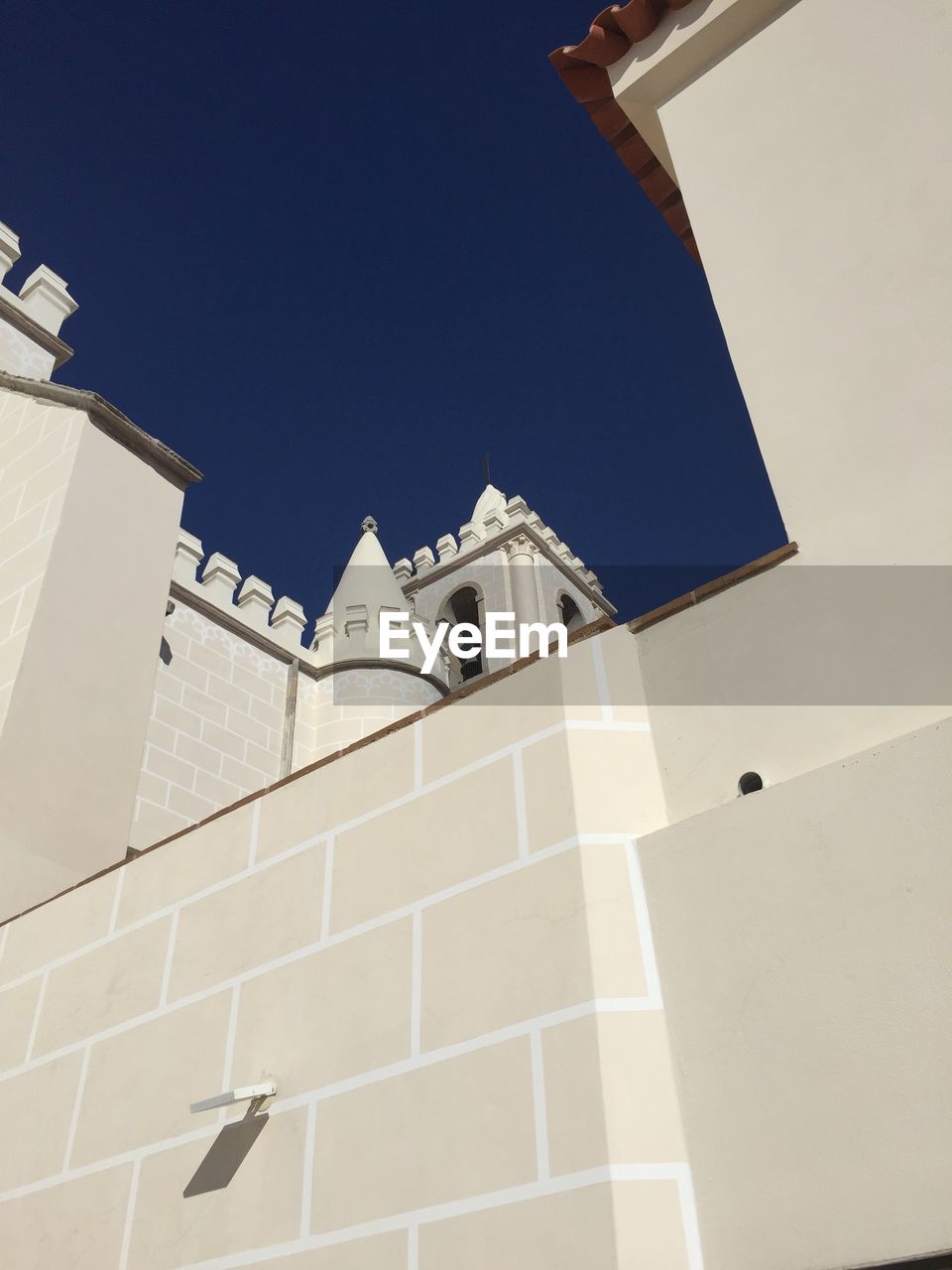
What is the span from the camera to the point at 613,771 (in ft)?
10.9

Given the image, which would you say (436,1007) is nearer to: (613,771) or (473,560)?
(613,771)

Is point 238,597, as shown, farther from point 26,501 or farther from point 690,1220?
point 690,1220

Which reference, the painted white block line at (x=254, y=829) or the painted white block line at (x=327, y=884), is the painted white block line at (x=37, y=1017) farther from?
the painted white block line at (x=327, y=884)

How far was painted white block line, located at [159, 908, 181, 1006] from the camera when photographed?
4004 millimetres

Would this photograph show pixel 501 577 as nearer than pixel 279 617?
No

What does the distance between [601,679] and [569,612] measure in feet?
84.7

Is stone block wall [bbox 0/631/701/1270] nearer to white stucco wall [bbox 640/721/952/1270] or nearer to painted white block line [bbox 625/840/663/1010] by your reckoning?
painted white block line [bbox 625/840/663/1010]

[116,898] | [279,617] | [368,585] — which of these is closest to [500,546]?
[368,585]

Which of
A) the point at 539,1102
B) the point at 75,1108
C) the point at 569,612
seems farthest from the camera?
the point at 569,612

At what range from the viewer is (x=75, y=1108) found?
4008mm

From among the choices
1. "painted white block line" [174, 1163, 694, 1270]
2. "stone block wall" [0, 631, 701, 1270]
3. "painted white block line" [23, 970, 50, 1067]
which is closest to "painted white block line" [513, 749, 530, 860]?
"stone block wall" [0, 631, 701, 1270]

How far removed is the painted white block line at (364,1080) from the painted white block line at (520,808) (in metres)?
0.50

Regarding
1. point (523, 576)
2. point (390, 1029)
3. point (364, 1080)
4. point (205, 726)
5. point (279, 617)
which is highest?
point (523, 576)

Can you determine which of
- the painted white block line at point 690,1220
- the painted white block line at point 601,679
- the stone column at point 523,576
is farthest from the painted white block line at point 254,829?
the stone column at point 523,576
